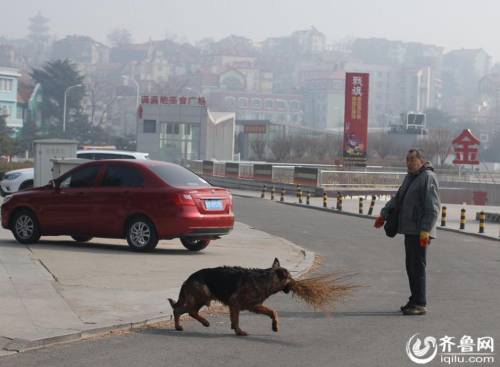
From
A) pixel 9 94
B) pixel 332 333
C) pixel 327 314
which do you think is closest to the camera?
pixel 332 333

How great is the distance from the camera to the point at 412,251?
12250 millimetres

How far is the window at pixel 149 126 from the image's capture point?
311 feet

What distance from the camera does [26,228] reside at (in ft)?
60.6

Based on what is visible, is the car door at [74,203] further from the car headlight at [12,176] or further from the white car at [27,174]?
the car headlight at [12,176]

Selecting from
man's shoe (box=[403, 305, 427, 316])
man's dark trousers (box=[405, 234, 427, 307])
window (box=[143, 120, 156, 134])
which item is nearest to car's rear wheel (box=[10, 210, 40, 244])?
man's dark trousers (box=[405, 234, 427, 307])

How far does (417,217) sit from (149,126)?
274 ft

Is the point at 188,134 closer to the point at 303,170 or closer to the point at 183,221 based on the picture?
the point at 303,170

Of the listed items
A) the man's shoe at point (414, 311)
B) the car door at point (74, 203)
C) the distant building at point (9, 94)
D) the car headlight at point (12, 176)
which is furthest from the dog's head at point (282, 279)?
the distant building at point (9, 94)

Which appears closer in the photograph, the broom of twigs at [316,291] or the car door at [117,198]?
the broom of twigs at [316,291]

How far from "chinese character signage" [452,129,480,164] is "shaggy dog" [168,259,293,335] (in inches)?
1447

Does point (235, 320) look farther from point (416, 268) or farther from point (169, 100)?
point (169, 100)

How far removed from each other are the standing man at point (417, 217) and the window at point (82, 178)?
726 cm

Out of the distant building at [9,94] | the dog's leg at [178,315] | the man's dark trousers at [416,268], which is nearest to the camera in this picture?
the dog's leg at [178,315]

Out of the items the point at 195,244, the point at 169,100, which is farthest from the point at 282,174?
the point at 169,100
